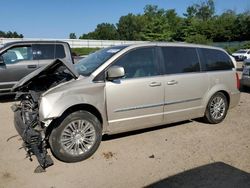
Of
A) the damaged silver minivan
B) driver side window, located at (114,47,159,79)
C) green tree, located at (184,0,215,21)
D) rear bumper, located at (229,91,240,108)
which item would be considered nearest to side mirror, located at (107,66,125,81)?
the damaged silver minivan

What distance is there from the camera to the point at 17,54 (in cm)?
963

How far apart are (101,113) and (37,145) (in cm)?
110

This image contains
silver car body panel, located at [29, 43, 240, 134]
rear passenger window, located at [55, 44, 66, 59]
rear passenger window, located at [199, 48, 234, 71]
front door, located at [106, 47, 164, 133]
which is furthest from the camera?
rear passenger window, located at [55, 44, 66, 59]

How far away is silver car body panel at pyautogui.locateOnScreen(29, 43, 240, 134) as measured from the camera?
4852 millimetres

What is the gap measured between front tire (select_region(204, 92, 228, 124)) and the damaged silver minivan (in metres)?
0.02

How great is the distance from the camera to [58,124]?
4.83 metres

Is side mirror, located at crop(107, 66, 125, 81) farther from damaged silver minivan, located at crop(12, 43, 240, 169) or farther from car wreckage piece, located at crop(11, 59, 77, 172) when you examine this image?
car wreckage piece, located at crop(11, 59, 77, 172)

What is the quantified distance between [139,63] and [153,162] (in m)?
1.76

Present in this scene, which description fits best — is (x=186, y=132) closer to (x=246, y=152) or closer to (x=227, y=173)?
(x=246, y=152)

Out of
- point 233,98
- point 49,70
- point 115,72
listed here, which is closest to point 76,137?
point 115,72

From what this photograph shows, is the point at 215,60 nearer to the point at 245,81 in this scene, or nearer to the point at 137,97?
the point at 137,97

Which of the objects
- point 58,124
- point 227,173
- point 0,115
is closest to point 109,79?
point 58,124

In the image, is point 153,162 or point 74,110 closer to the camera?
point 153,162

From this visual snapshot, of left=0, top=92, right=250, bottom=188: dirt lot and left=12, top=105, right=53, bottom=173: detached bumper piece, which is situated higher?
left=12, top=105, right=53, bottom=173: detached bumper piece
